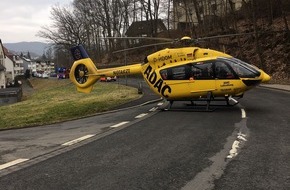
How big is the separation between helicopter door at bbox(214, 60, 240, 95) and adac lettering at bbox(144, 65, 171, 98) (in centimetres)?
263

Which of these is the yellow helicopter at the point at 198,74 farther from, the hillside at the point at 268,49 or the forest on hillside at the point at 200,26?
the hillside at the point at 268,49

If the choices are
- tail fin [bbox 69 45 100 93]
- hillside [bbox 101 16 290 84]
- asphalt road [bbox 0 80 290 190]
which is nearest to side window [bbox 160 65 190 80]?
asphalt road [bbox 0 80 290 190]

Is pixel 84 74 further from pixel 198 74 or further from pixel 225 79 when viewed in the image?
pixel 225 79

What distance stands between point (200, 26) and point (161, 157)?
49.2m

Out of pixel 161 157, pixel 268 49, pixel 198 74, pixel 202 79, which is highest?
pixel 268 49

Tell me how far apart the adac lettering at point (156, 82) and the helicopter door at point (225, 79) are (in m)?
2.63

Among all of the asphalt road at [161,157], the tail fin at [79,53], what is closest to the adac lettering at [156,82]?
the asphalt road at [161,157]

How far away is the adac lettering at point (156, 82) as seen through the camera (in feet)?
60.8

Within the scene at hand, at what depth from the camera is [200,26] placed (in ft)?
182

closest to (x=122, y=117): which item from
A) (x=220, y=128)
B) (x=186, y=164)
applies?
(x=220, y=128)

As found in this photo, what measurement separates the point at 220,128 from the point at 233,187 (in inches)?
239

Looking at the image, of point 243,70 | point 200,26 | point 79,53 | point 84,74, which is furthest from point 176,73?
point 200,26

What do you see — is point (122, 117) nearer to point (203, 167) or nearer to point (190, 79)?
point (190, 79)

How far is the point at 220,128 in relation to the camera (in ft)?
39.4
